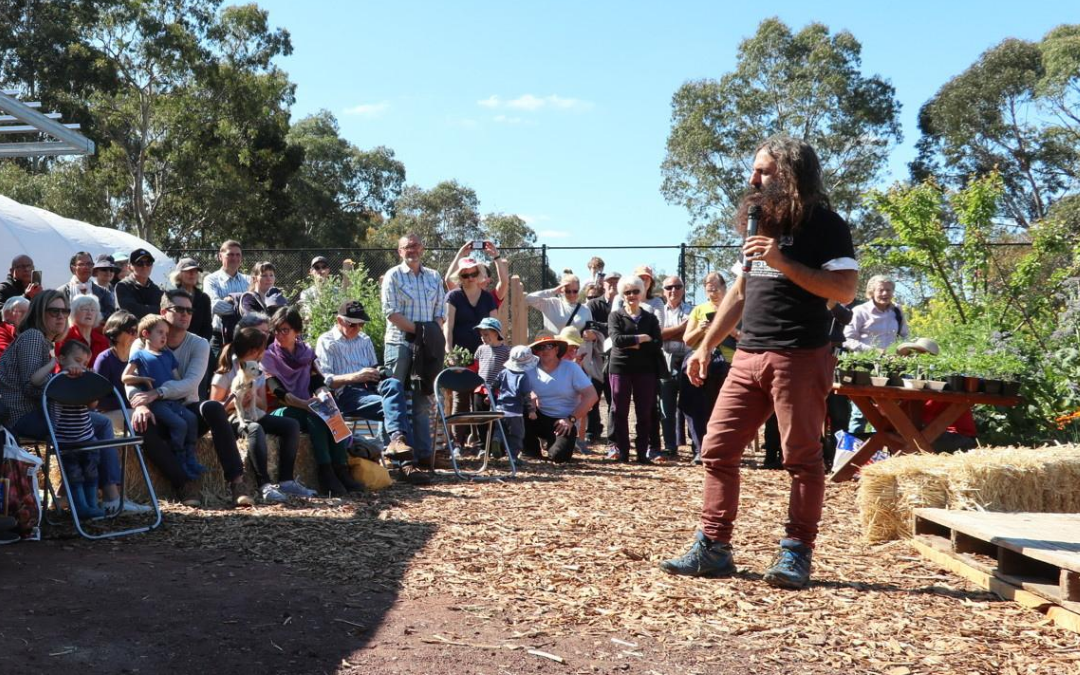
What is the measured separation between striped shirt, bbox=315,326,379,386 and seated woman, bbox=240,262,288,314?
1452mm

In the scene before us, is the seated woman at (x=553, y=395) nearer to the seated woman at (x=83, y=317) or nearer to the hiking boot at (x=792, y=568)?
the seated woman at (x=83, y=317)

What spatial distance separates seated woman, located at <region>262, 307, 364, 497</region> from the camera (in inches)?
290

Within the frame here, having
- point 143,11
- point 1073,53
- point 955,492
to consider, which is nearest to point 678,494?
point 955,492

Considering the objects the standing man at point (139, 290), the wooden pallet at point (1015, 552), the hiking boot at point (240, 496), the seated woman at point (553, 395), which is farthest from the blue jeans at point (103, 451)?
the wooden pallet at point (1015, 552)

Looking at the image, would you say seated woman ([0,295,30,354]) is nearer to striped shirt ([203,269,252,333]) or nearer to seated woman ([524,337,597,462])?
striped shirt ([203,269,252,333])

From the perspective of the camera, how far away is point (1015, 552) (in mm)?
4504

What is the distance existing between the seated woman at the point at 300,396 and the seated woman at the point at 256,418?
0.15 m

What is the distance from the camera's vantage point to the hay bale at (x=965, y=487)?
218 inches

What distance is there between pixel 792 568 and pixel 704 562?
15.5 inches

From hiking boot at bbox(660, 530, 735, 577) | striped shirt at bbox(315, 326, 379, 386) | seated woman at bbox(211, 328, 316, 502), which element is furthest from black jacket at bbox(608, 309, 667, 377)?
hiking boot at bbox(660, 530, 735, 577)

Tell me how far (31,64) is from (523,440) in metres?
28.7

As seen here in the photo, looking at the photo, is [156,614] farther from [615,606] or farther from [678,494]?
[678,494]

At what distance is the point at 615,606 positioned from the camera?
169 inches

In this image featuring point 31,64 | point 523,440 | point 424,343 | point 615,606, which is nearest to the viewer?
Result: point 615,606
